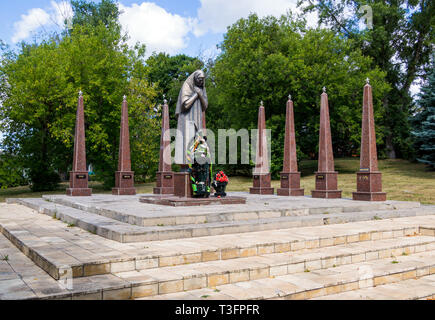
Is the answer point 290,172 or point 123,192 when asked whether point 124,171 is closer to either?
point 123,192

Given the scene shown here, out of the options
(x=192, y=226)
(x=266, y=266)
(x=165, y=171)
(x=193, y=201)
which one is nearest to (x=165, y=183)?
(x=165, y=171)

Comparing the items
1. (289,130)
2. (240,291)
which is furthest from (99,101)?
(240,291)

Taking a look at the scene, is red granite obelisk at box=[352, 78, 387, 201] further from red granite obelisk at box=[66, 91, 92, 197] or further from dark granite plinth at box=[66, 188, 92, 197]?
red granite obelisk at box=[66, 91, 92, 197]

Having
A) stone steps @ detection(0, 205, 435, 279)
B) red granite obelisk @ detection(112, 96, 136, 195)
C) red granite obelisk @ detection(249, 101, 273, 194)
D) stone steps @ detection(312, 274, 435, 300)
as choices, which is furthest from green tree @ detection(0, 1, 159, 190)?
stone steps @ detection(312, 274, 435, 300)

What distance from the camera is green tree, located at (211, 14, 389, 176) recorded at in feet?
94.5

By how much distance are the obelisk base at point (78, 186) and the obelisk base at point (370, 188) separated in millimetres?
11322

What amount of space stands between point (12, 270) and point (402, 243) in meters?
6.84

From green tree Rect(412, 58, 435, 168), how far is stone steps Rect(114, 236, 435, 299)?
19137 mm

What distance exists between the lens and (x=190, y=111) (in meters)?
13.3

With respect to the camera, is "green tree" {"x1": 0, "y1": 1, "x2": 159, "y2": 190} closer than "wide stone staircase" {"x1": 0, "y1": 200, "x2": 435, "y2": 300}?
No

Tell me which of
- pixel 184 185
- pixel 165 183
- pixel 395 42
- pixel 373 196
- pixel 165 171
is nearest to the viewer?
pixel 184 185

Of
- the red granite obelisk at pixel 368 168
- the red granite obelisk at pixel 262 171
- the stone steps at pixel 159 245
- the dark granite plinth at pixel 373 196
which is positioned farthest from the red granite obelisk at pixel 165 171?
the stone steps at pixel 159 245

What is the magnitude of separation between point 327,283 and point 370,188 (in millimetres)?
9373

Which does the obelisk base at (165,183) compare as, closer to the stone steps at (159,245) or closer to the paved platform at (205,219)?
the paved platform at (205,219)
